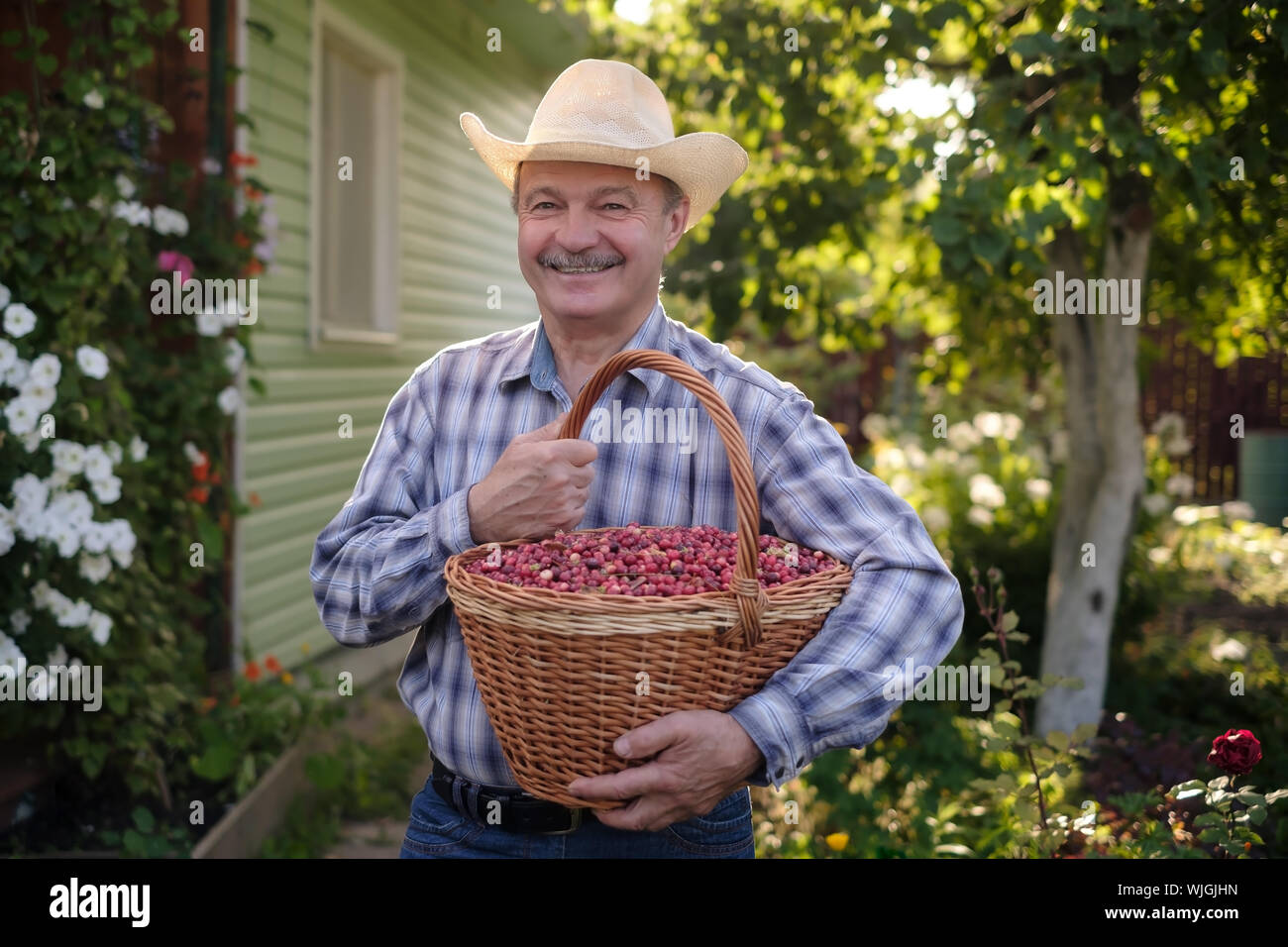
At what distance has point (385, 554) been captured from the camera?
175 centimetres

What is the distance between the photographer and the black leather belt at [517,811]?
1.79m

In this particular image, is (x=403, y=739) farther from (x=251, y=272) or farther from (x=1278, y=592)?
(x=1278, y=592)

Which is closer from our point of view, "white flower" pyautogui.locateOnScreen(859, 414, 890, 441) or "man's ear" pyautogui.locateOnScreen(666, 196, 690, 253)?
"man's ear" pyautogui.locateOnScreen(666, 196, 690, 253)

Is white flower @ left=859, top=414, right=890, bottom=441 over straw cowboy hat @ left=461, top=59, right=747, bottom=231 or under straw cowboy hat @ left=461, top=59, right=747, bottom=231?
under

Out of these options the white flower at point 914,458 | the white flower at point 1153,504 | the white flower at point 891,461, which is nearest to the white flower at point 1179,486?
the white flower at point 1153,504

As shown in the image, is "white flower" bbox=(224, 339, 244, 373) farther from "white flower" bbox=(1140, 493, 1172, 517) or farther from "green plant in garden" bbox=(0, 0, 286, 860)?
"white flower" bbox=(1140, 493, 1172, 517)

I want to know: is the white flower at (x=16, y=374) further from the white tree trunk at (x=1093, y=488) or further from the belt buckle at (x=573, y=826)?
the white tree trunk at (x=1093, y=488)

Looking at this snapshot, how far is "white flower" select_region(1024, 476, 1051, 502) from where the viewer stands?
494cm

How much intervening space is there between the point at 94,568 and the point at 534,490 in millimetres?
1945

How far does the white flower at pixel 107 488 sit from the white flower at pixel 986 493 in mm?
3457

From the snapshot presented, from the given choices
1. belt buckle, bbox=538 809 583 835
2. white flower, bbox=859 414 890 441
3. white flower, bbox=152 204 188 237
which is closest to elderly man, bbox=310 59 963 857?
belt buckle, bbox=538 809 583 835

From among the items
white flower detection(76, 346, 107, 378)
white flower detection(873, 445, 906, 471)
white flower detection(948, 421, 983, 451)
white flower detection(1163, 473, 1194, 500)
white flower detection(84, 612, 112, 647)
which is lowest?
white flower detection(84, 612, 112, 647)

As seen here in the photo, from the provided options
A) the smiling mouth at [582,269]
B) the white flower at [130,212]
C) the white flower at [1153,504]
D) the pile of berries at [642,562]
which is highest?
the white flower at [130,212]

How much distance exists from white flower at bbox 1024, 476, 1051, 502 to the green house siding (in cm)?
337
